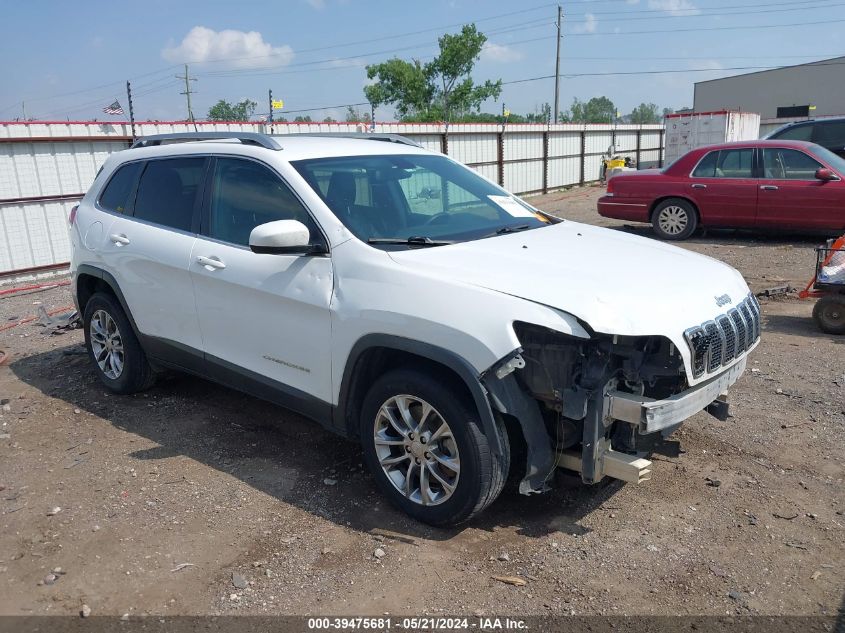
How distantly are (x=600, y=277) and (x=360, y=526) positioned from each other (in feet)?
5.84

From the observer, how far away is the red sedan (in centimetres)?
1091

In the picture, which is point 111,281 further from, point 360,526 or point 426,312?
point 426,312

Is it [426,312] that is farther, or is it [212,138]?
[212,138]

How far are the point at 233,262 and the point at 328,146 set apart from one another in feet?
3.07

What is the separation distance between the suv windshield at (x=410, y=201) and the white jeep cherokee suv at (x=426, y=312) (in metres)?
0.01

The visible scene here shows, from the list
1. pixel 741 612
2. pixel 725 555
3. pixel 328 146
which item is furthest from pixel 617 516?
pixel 328 146

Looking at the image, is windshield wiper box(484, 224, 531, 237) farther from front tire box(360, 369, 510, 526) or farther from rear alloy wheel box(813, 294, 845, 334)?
rear alloy wheel box(813, 294, 845, 334)

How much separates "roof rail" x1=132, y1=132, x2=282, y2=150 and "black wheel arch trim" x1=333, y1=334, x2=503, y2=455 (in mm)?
1450

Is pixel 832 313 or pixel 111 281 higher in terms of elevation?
pixel 111 281

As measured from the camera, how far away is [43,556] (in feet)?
11.7

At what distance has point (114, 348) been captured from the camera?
5.60m

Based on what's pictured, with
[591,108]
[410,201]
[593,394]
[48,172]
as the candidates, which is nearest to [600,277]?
[593,394]

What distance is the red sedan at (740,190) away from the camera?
10.9m

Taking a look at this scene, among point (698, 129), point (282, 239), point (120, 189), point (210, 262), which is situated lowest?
point (210, 262)
